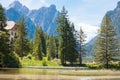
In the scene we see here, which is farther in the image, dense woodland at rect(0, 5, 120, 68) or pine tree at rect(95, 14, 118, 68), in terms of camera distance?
pine tree at rect(95, 14, 118, 68)

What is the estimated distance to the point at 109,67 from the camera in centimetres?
8169

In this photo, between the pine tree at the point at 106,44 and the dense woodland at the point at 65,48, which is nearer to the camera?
A: the dense woodland at the point at 65,48

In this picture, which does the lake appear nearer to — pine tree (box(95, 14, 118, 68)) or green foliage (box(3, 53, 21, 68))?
green foliage (box(3, 53, 21, 68))

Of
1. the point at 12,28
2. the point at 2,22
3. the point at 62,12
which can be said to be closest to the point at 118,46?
the point at 62,12

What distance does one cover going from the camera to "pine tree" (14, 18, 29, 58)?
319 ft

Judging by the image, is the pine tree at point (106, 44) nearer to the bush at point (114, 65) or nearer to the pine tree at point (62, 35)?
the bush at point (114, 65)

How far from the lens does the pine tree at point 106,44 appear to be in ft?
272

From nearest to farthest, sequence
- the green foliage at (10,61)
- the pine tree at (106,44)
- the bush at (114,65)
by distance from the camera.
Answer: the green foliage at (10,61) → the bush at (114,65) → the pine tree at (106,44)

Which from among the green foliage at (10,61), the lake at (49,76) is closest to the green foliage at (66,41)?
the green foliage at (10,61)

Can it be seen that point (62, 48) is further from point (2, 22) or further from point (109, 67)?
point (2, 22)

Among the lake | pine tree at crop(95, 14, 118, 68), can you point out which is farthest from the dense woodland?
the lake

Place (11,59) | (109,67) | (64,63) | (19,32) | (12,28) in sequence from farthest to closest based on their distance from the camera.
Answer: (12,28), (19,32), (64,63), (109,67), (11,59)

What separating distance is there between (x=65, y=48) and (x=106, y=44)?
1483cm

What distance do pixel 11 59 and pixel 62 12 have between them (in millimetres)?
34264
